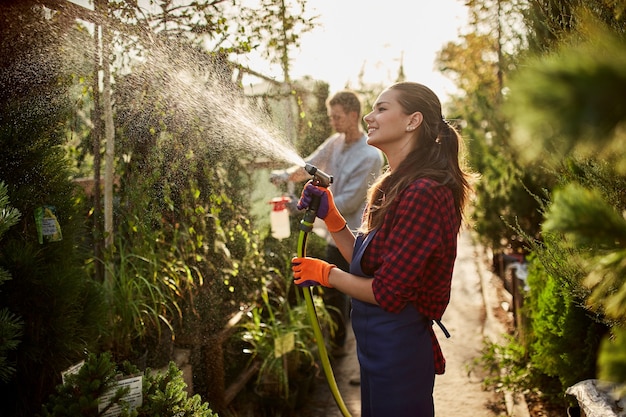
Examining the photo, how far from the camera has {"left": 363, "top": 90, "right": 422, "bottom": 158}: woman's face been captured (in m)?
2.12

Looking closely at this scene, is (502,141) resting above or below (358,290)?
above

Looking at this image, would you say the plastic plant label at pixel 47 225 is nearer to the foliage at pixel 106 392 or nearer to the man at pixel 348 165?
the foliage at pixel 106 392

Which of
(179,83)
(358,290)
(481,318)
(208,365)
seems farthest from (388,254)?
(481,318)

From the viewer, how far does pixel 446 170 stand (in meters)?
2.04

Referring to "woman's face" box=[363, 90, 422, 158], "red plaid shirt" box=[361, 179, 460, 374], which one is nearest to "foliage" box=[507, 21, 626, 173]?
"red plaid shirt" box=[361, 179, 460, 374]

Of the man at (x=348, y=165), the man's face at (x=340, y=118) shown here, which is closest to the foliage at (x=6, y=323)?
the man at (x=348, y=165)

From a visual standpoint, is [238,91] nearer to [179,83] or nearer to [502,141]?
[179,83]

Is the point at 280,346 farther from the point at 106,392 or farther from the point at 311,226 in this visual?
the point at 106,392

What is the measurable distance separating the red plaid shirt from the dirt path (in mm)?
1838

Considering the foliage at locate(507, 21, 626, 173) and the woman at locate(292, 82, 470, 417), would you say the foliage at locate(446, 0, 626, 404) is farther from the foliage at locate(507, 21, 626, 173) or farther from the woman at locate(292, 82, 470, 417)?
the woman at locate(292, 82, 470, 417)

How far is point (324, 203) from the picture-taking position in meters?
2.30

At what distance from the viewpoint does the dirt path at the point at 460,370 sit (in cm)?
350

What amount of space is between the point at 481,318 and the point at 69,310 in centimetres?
430

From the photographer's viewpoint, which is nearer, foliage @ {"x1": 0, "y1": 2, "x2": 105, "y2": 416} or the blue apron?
foliage @ {"x1": 0, "y1": 2, "x2": 105, "y2": 416}
